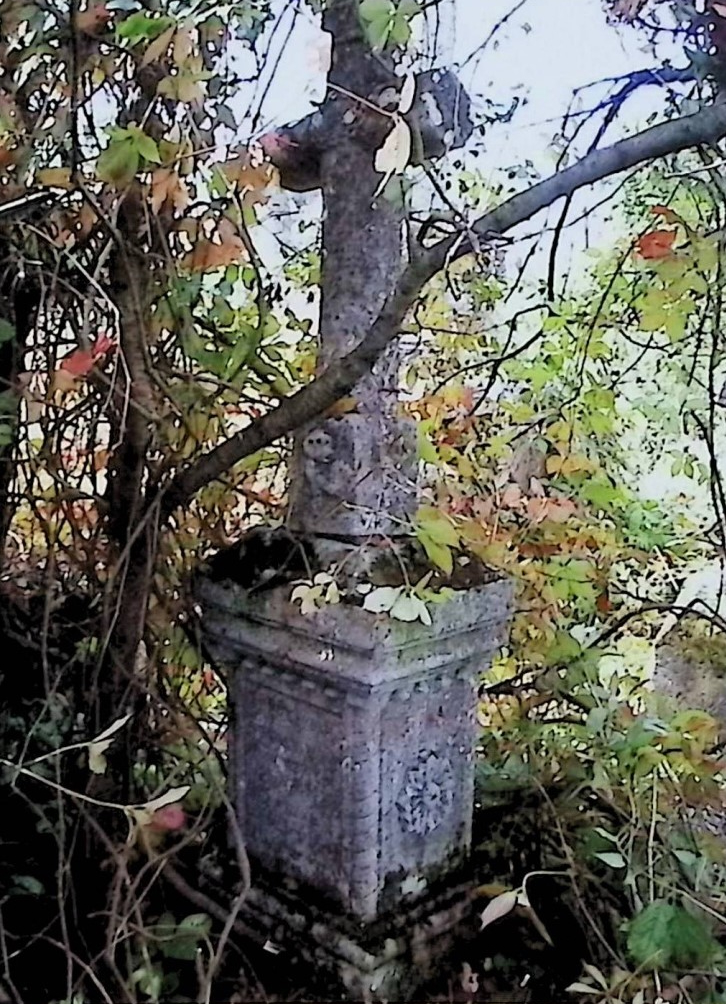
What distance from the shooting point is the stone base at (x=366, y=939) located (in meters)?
1.19

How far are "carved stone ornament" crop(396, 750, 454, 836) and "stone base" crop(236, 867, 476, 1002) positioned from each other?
0.10 m

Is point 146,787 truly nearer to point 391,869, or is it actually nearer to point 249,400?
point 391,869

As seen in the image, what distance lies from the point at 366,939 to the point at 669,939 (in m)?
0.36

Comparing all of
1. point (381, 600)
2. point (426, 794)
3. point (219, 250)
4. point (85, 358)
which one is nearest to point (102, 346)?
point (85, 358)

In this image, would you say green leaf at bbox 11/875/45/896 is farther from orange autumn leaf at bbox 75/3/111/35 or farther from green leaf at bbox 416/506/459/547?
orange autumn leaf at bbox 75/3/111/35

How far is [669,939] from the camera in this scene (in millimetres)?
1120

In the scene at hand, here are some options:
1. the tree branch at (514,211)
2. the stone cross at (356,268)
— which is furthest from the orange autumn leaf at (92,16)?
the tree branch at (514,211)

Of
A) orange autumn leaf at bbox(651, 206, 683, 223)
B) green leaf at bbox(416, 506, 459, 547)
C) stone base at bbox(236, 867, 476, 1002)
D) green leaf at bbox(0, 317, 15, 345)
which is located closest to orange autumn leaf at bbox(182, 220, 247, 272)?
green leaf at bbox(0, 317, 15, 345)

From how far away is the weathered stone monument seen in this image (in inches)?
47.1

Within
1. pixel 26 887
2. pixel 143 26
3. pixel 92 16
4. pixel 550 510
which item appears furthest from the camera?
pixel 550 510

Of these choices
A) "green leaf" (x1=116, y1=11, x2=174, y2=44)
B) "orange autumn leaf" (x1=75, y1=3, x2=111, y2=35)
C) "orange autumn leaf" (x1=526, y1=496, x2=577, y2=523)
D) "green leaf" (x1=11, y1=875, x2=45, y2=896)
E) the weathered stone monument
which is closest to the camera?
"green leaf" (x1=116, y1=11, x2=174, y2=44)

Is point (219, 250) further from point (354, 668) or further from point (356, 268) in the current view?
point (354, 668)

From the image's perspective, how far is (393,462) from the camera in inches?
50.6

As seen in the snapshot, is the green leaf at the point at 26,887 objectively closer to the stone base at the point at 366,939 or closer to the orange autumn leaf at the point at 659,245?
the stone base at the point at 366,939
